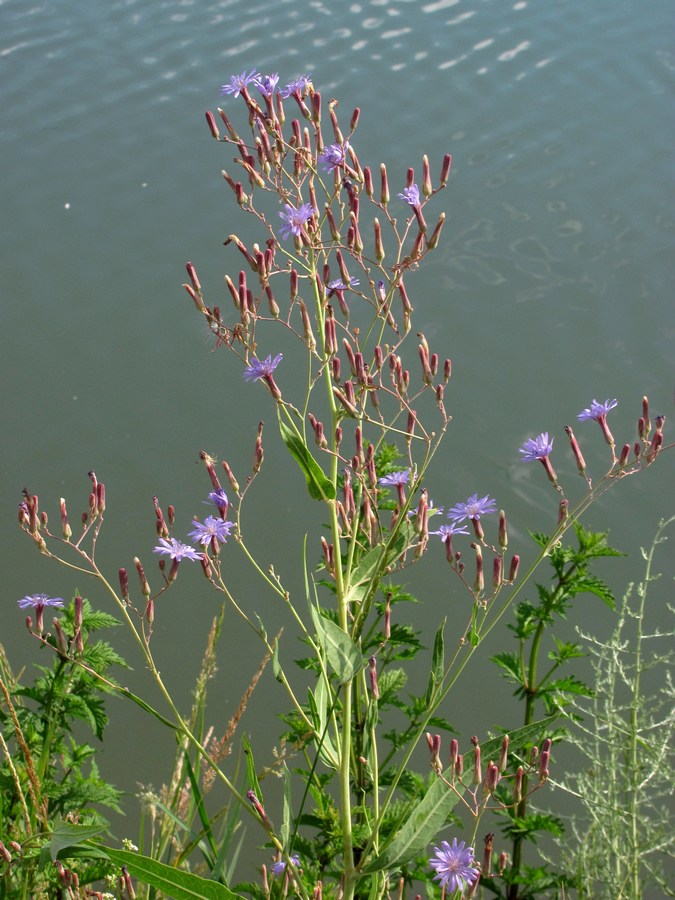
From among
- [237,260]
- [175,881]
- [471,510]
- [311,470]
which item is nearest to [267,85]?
[311,470]

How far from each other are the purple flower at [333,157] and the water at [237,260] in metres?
2.14

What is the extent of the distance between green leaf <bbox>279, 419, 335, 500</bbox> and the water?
6.51 ft

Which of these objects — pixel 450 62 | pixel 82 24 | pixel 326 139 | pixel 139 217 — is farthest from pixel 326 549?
pixel 82 24

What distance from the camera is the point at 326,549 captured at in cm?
196

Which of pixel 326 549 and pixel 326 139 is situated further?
pixel 326 139

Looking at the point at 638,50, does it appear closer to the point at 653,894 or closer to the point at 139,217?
the point at 139,217

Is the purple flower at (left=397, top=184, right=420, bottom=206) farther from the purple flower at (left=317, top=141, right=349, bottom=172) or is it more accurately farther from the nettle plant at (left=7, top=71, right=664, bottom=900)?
the purple flower at (left=317, top=141, right=349, bottom=172)

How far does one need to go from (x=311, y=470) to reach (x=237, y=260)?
13.1 feet

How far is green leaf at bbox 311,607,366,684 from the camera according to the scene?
1.82 m

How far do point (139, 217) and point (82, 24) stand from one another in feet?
10.7

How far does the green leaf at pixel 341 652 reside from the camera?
182 cm

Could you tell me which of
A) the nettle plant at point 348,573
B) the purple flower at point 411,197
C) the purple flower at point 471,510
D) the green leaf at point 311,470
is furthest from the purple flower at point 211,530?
the purple flower at point 411,197

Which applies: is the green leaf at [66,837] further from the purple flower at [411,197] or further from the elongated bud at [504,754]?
the purple flower at [411,197]

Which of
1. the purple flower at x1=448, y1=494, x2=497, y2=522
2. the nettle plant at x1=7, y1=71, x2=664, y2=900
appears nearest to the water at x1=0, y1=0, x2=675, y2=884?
the nettle plant at x1=7, y1=71, x2=664, y2=900
